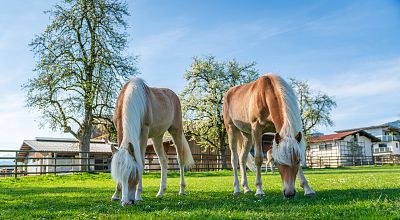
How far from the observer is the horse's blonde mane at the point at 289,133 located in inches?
241

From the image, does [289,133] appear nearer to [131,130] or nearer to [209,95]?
[131,130]

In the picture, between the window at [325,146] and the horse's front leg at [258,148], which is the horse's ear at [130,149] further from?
the window at [325,146]

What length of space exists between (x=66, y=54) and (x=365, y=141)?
67099mm

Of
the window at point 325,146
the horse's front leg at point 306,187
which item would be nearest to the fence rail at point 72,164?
the horse's front leg at point 306,187

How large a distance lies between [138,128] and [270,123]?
2.71 metres

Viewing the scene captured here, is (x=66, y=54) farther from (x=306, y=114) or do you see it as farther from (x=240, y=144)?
(x=306, y=114)

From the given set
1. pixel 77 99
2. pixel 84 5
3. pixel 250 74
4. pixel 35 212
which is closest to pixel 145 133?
pixel 35 212

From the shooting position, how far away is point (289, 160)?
610 centimetres

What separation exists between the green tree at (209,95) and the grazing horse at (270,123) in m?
32.6

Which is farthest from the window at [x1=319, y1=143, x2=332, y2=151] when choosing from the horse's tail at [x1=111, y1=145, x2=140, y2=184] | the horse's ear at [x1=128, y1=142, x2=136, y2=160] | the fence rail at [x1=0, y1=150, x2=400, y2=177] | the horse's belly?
the horse's tail at [x1=111, y1=145, x2=140, y2=184]

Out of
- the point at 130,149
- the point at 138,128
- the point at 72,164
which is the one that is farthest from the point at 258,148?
the point at 72,164

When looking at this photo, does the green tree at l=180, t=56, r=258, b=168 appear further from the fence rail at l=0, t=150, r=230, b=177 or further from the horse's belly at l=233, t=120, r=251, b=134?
the horse's belly at l=233, t=120, r=251, b=134

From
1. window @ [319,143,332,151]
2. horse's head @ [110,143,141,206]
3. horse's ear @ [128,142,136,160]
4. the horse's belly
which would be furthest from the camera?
window @ [319,143,332,151]

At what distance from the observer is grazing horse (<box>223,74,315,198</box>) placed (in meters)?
6.15
